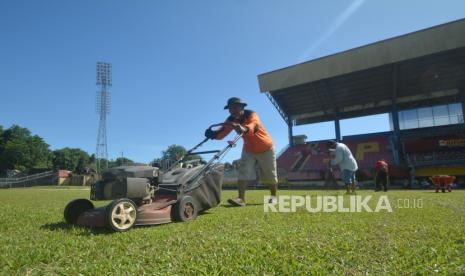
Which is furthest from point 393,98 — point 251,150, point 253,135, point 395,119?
point 253,135

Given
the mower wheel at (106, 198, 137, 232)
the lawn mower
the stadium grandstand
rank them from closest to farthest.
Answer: the mower wheel at (106, 198, 137, 232), the lawn mower, the stadium grandstand

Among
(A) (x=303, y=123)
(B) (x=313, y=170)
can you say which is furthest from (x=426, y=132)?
(A) (x=303, y=123)

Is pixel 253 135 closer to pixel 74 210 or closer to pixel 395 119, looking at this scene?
pixel 74 210

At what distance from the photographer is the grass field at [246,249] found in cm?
177

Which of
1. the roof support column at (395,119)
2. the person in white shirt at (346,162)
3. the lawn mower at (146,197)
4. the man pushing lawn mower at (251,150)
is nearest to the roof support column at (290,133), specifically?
the roof support column at (395,119)

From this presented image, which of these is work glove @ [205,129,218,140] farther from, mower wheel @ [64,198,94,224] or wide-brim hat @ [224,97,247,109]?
mower wheel @ [64,198,94,224]

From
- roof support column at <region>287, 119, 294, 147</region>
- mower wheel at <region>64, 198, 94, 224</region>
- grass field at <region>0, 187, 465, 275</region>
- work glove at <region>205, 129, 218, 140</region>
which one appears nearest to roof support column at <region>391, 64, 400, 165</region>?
roof support column at <region>287, 119, 294, 147</region>

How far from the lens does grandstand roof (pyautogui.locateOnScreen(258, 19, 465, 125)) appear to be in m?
25.0

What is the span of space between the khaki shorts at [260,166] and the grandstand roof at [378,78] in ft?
81.7

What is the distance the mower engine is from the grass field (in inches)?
14.1

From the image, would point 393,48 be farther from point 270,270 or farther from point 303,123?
point 270,270

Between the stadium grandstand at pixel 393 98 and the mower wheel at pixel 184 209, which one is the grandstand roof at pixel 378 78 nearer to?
the stadium grandstand at pixel 393 98

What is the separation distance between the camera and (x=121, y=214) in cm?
297

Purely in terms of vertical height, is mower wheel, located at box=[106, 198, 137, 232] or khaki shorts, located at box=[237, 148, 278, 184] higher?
khaki shorts, located at box=[237, 148, 278, 184]
